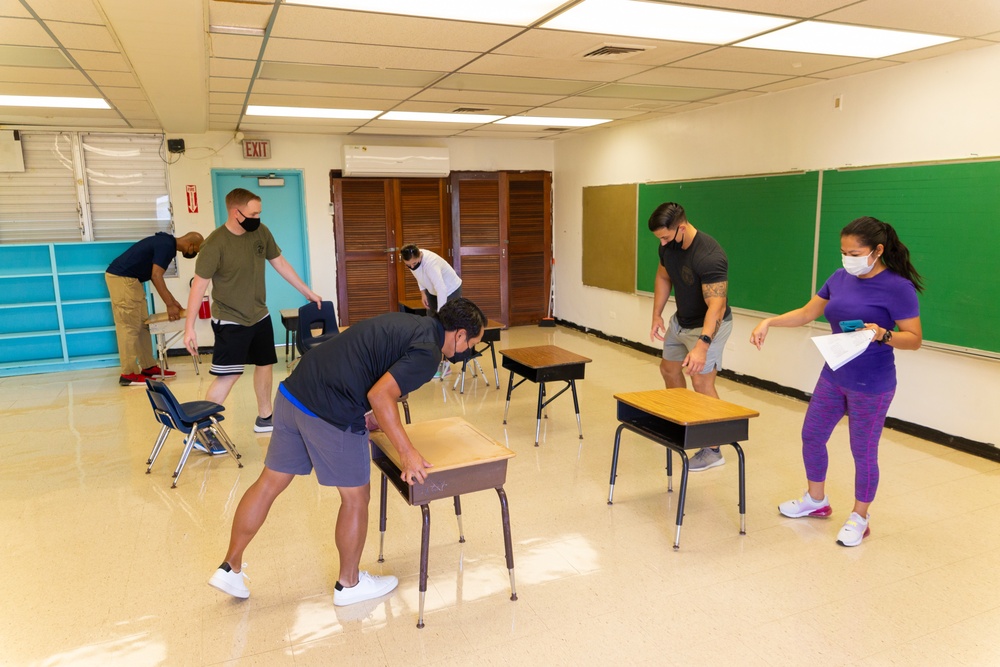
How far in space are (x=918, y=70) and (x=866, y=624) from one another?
3715mm

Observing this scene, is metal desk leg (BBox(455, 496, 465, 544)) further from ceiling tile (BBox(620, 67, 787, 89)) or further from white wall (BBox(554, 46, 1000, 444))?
white wall (BBox(554, 46, 1000, 444))

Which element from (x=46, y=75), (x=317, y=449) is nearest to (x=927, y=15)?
(x=317, y=449)

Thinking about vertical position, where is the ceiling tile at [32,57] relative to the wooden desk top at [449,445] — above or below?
above

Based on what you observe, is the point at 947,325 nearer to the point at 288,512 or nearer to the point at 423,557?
the point at 423,557

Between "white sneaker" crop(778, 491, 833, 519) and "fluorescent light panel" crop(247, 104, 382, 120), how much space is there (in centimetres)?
481

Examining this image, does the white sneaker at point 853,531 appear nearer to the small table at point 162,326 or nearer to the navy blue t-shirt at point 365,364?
the navy blue t-shirt at point 365,364

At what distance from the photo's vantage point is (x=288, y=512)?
3549 mm

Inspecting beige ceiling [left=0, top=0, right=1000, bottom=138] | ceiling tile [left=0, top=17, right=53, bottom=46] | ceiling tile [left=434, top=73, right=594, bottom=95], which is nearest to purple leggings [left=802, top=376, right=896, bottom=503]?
beige ceiling [left=0, top=0, right=1000, bottom=138]

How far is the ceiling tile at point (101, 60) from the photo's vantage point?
382 centimetres

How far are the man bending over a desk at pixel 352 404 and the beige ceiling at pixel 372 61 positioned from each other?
173cm

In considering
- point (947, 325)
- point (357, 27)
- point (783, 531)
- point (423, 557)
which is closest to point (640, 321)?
point (947, 325)

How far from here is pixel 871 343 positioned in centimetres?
290

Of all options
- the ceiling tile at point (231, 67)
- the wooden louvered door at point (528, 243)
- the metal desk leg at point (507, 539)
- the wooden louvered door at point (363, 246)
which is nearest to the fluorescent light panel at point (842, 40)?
the metal desk leg at point (507, 539)

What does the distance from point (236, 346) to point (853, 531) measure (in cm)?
376
